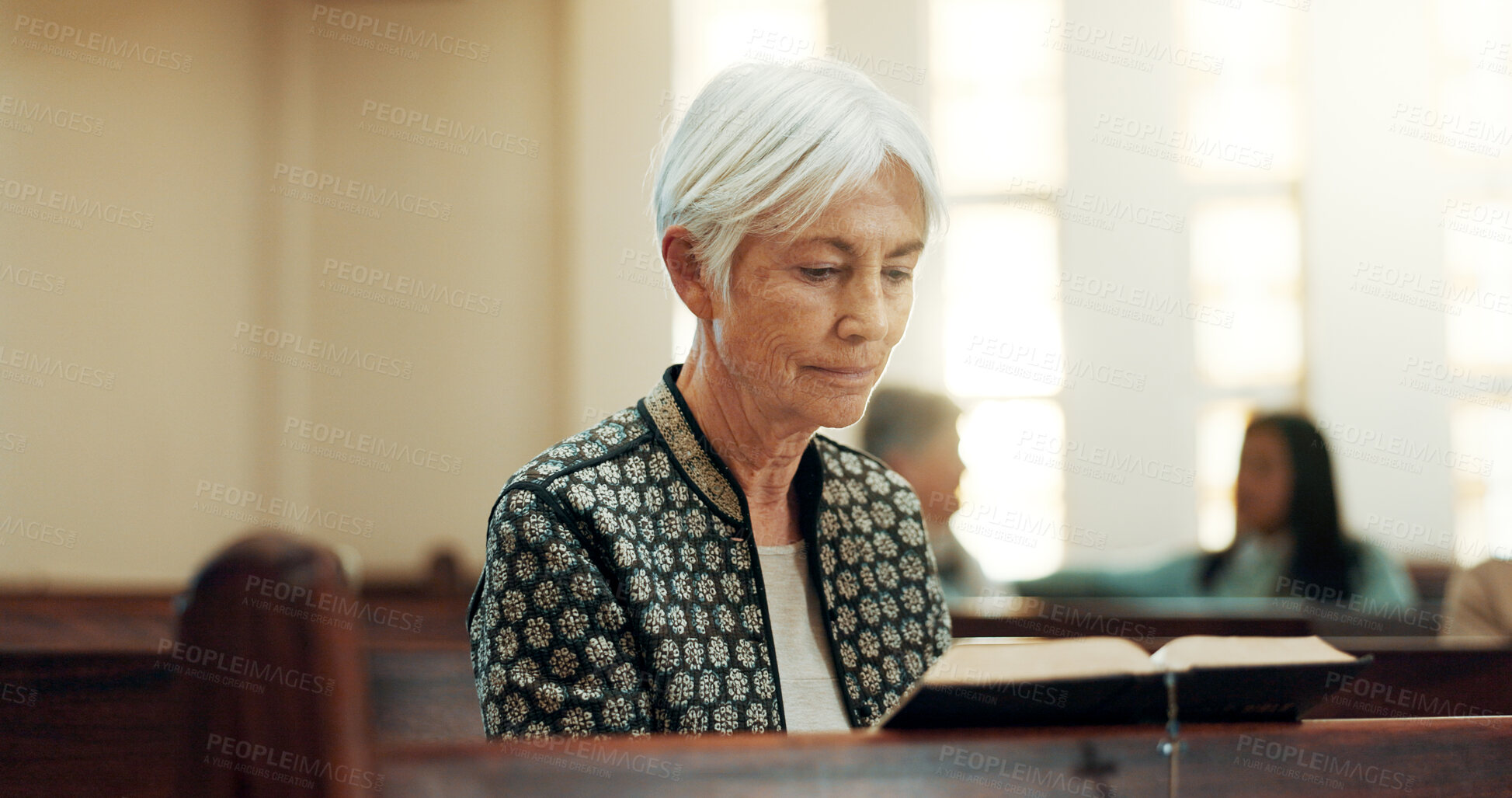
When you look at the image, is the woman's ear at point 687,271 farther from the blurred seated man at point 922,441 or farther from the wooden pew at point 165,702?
the blurred seated man at point 922,441

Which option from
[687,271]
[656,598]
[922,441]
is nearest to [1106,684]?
[656,598]

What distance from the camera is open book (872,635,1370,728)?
92 centimetres

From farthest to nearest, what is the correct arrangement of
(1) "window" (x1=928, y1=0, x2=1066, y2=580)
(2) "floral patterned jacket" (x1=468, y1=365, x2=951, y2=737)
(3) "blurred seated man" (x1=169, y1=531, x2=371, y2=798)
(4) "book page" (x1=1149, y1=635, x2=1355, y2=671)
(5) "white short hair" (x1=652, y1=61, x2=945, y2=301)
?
(1) "window" (x1=928, y1=0, x2=1066, y2=580) → (5) "white short hair" (x1=652, y1=61, x2=945, y2=301) → (2) "floral patterned jacket" (x1=468, y1=365, x2=951, y2=737) → (4) "book page" (x1=1149, y1=635, x2=1355, y2=671) → (3) "blurred seated man" (x1=169, y1=531, x2=371, y2=798)

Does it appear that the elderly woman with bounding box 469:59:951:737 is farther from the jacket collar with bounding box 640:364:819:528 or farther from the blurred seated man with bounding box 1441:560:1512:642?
the blurred seated man with bounding box 1441:560:1512:642

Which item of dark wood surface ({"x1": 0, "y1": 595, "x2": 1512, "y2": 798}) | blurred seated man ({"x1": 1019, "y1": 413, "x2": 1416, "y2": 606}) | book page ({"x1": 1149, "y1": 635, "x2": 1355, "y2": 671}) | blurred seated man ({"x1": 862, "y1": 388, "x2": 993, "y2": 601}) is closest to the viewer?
dark wood surface ({"x1": 0, "y1": 595, "x2": 1512, "y2": 798})

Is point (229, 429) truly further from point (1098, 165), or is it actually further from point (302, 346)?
point (1098, 165)

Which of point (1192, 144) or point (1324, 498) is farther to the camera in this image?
point (1192, 144)

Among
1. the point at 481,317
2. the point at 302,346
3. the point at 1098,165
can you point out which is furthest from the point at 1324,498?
the point at 302,346

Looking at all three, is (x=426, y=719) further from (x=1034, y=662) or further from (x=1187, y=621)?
(x=1187, y=621)

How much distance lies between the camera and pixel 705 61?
6285mm

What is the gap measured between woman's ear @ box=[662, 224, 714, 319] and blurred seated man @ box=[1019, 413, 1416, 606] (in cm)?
401

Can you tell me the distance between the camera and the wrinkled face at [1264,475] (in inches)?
190

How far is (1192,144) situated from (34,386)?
20.5 ft

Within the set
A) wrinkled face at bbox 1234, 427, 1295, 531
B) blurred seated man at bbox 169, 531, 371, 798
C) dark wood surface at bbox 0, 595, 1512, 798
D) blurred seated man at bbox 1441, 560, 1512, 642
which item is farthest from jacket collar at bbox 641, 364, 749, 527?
wrinkled face at bbox 1234, 427, 1295, 531
